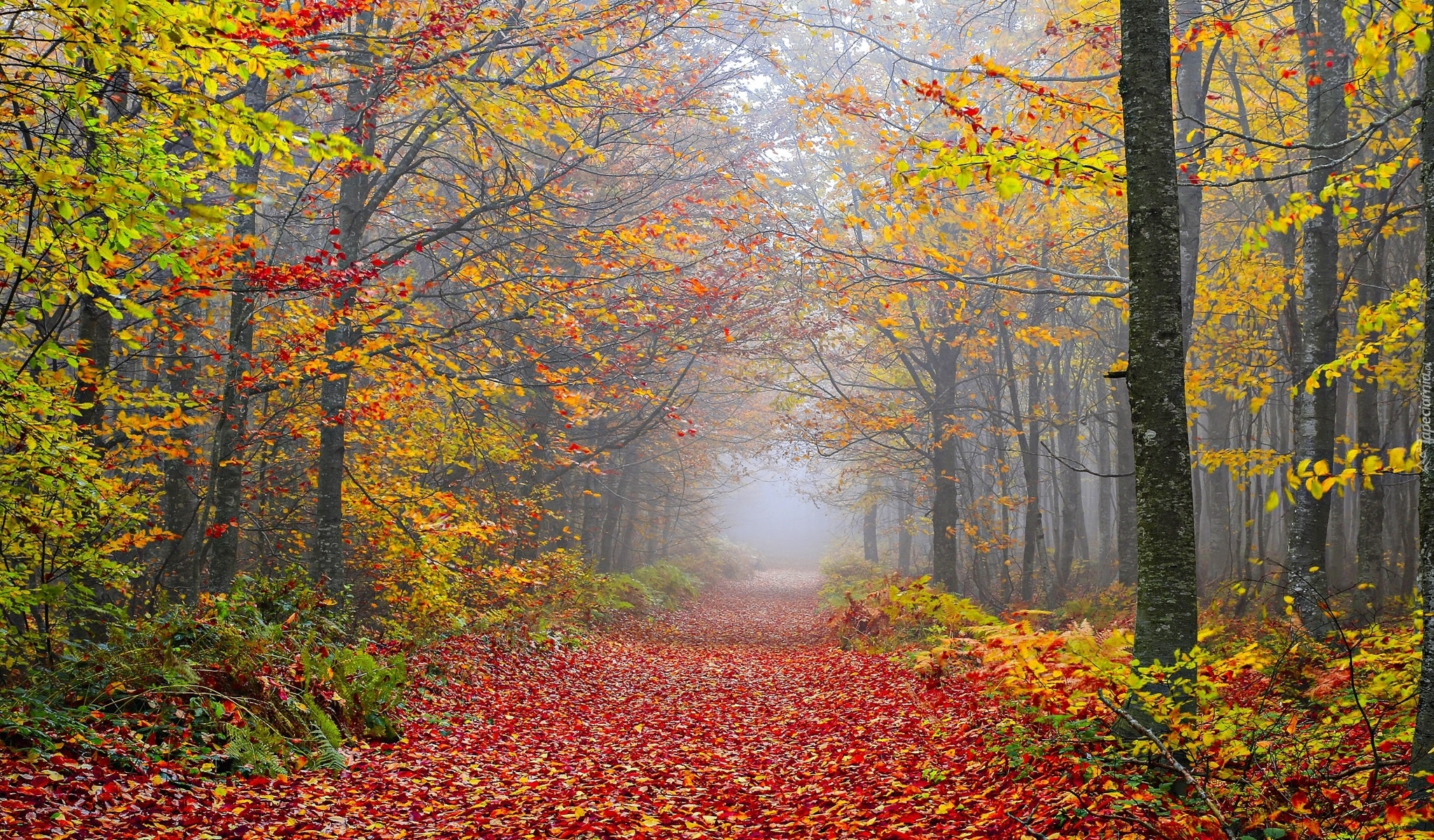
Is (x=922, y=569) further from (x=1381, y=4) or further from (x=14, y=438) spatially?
(x=14, y=438)

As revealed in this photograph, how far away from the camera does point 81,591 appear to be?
6125 mm

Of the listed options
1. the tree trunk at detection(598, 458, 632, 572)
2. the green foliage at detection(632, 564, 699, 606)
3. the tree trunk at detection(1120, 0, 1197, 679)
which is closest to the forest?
the tree trunk at detection(1120, 0, 1197, 679)

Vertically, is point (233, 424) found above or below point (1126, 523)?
above

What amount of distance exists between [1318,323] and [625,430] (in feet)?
43.4

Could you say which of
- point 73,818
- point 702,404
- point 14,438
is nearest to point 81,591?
Result: point 14,438

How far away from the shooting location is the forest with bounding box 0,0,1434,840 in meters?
4.60

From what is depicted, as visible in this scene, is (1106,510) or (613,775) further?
(1106,510)

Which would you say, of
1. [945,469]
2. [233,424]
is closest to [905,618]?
[945,469]

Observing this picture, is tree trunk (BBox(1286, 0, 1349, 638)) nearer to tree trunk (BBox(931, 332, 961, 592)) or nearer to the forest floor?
the forest floor

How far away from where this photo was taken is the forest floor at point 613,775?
15.3ft

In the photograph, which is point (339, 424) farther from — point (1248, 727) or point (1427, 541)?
point (1427, 541)

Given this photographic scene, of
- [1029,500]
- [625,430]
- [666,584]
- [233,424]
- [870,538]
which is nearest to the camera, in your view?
[233,424]

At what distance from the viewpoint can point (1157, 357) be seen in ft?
15.2

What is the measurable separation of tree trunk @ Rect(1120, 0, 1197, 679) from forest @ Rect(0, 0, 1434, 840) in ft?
0.07
